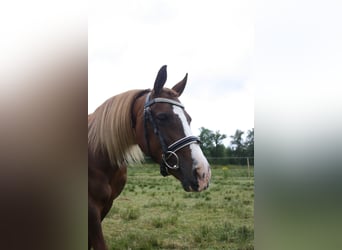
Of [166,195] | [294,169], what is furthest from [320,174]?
[166,195]

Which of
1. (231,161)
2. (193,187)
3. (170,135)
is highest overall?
(170,135)

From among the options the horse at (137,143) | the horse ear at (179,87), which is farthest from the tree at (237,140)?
the horse ear at (179,87)

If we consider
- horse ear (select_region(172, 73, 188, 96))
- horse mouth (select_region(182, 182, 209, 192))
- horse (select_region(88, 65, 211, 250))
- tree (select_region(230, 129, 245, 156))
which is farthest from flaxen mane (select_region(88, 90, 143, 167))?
tree (select_region(230, 129, 245, 156))

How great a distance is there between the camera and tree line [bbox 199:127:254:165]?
3.14 metres

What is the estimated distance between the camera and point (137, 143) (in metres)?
3.20

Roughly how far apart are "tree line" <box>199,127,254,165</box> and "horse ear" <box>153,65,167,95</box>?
49cm

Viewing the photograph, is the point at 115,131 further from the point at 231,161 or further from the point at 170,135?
the point at 231,161

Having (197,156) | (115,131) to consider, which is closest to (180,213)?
(197,156)

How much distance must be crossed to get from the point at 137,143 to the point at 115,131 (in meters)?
0.21

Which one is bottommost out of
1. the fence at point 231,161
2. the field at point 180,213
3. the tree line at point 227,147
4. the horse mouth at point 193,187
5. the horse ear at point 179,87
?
the field at point 180,213

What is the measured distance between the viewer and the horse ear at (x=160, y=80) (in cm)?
312

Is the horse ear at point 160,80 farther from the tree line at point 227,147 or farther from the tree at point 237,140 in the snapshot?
the tree at point 237,140

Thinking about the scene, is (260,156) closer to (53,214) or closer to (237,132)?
(237,132)

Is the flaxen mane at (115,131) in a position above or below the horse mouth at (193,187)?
above
